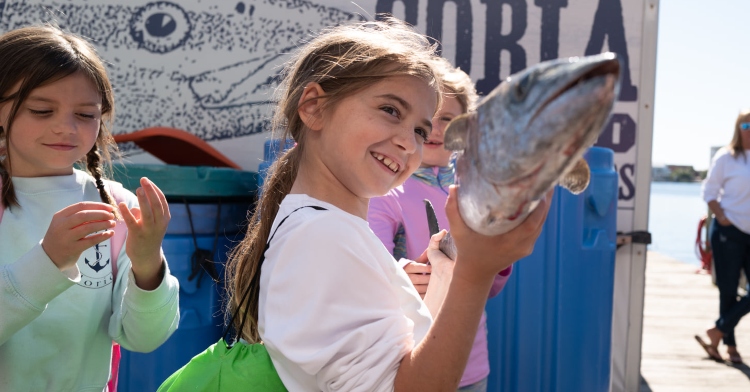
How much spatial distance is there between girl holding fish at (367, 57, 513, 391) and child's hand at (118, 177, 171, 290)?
2.51ft

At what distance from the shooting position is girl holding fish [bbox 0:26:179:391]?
5.55 ft

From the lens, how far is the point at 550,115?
80 centimetres

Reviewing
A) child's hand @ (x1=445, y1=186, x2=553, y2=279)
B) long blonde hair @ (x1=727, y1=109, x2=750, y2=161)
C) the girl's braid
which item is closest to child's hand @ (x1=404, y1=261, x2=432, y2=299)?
child's hand @ (x1=445, y1=186, x2=553, y2=279)

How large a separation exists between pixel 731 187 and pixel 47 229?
531 centimetres

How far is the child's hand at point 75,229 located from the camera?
1.44 m

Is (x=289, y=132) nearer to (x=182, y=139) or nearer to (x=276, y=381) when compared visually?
(x=276, y=381)

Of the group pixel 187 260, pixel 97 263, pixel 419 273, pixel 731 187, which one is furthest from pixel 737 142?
pixel 97 263

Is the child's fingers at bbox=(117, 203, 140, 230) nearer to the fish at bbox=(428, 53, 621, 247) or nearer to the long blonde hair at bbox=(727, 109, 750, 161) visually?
the fish at bbox=(428, 53, 621, 247)

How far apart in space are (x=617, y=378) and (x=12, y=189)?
339 cm

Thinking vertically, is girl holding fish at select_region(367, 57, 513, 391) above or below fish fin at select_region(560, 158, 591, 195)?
below

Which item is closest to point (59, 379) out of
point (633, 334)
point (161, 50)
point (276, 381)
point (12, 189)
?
point (12, 189)

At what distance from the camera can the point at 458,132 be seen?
0.98 meters

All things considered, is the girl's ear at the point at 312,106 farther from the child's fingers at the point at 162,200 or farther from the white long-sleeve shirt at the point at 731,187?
the white long-sleeve shirt at the point at 731,187

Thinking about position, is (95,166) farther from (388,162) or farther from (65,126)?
(388,162)
